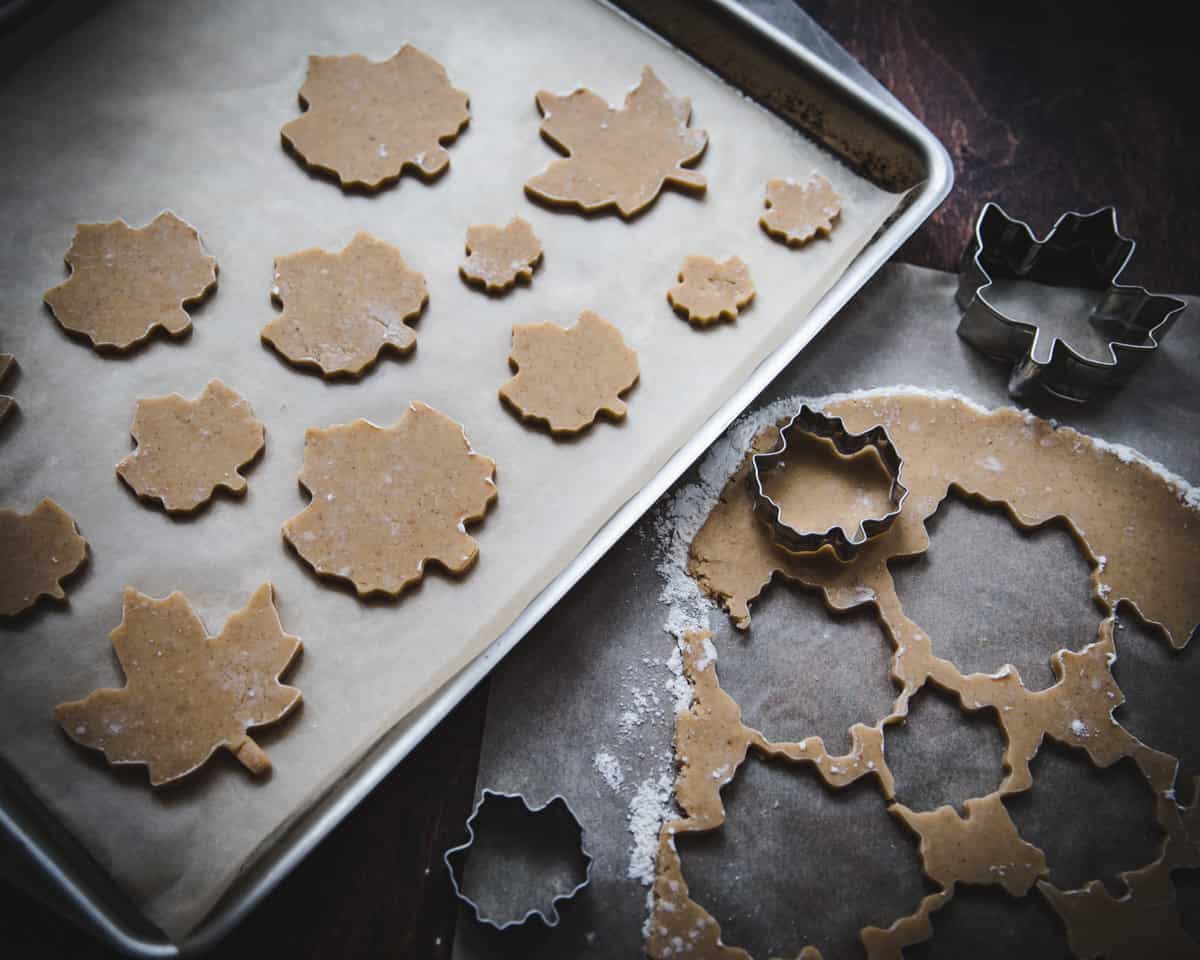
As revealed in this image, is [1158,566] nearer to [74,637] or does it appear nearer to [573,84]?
[573,84]

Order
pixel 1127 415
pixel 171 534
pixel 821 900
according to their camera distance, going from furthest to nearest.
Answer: pixel 1127 415 < pixel 171 534 < pixel 821 900

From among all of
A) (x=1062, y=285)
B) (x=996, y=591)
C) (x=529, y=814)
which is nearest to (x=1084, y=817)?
(x=996, y=591)

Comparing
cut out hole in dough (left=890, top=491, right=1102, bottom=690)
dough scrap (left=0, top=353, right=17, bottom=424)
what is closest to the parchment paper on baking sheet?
dough scrap (left=0, top=353, right=17, bottom=424)

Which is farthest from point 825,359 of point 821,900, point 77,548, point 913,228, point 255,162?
point 77,548

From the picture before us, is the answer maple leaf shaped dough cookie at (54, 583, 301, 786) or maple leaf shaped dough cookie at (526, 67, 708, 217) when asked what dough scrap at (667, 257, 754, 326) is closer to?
maple leaf shaped dough cookie at (526, 67, 708, 217)

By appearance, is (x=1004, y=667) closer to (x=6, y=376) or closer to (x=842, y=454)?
(x=842, y=454)
